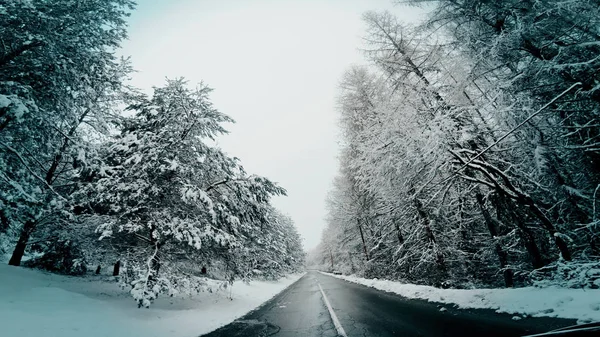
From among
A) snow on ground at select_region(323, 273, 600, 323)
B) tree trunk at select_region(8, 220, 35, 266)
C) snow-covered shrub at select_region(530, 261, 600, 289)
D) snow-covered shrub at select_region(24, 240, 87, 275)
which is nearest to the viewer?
snow on ground at select_region(323, 273, 600, 323)

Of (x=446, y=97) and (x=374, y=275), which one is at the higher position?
(x=446, y=97)

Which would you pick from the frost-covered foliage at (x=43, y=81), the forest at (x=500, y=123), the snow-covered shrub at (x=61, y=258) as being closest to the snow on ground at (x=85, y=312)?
the snow-covered shrub at (x=61, y=258)

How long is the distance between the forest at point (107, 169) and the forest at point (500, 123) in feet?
19.4

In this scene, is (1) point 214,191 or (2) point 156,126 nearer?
(2) point 156,126

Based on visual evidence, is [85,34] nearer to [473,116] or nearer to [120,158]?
[120,158]

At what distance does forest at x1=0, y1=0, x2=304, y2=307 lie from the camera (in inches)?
249

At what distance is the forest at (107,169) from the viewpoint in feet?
20.7

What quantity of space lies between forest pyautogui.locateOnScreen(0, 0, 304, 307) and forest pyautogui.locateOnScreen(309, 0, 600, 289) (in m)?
5.90

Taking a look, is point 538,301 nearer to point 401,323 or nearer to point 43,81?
point 401,323

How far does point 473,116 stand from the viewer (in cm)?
783

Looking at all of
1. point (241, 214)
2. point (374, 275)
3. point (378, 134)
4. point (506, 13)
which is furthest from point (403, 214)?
point (374, 275)

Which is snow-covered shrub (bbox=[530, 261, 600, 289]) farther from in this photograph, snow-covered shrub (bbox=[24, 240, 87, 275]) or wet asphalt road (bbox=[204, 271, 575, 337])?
snow-covered shrub (bbox=[24, 240, 87, 275])

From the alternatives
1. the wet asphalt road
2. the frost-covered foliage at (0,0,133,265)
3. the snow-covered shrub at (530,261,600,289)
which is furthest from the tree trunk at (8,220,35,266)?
the snow-covered shrub at (530,261,600,289)

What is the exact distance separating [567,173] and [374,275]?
1614cm
